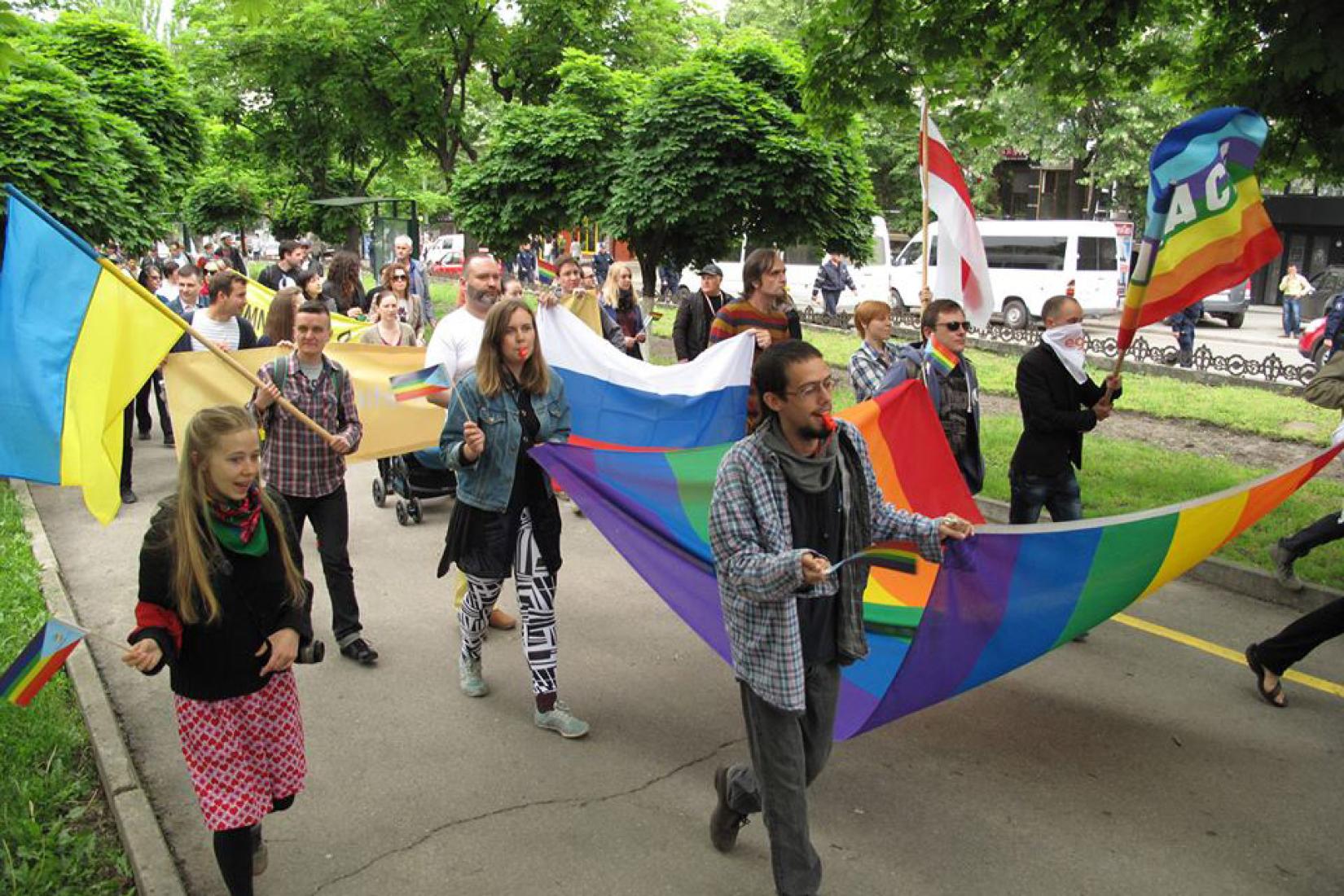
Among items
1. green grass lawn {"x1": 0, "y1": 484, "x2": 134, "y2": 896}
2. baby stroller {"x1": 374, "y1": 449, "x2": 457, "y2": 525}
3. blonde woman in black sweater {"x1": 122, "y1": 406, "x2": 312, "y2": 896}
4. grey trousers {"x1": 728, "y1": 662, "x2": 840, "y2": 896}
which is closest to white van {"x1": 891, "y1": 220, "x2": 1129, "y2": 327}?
baby stroller {"x1": 374, "y1": 449, "x2": 457, "y2": 525}

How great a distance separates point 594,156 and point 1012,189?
35756 mm

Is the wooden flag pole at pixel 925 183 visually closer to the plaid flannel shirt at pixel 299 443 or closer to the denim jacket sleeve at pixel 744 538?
the plaid flannel shirt at pixel 299 443

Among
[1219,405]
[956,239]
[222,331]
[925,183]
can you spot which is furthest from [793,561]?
[1219,405]

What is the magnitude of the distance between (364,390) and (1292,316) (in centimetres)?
2519

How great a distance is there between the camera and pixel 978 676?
4492 millimetres

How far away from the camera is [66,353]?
15.4ft

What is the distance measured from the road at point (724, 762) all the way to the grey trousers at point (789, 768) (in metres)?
0.50

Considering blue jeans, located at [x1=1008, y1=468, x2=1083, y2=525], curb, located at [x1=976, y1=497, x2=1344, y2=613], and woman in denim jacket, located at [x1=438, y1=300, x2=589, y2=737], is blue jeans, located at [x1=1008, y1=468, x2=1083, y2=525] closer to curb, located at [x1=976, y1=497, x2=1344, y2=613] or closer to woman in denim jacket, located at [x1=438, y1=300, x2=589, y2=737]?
curb, located at [x1=976, y1=497, x2=1344, y2=613]

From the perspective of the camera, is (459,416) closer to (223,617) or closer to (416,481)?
(223,617)

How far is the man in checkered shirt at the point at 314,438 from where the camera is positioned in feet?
18.4

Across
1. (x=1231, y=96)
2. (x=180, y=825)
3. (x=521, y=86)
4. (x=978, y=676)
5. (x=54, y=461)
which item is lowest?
(x=180, y=825)

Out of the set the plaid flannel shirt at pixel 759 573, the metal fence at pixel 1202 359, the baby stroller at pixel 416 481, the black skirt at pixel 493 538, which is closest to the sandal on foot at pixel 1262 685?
the plaid flannel shirt at pixel 759 573

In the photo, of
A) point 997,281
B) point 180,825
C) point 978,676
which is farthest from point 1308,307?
point 180,825

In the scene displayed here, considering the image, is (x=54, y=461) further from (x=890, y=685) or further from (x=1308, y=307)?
(x=1308, y=307)
